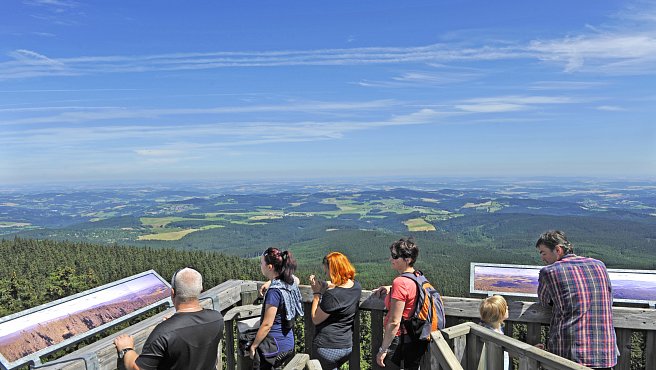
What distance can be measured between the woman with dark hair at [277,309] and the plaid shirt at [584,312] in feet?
6.07

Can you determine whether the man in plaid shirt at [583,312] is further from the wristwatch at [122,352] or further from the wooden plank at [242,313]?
the wristwatch at [122,352]

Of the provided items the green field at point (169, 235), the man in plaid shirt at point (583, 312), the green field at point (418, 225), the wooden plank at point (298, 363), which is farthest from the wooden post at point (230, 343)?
the green field at point (169, 235)

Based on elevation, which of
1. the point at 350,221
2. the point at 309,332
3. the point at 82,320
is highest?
the point at 82,320

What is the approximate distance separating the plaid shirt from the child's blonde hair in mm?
360

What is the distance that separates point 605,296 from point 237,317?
2.64 metres

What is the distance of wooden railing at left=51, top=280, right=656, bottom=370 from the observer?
8.39 feet

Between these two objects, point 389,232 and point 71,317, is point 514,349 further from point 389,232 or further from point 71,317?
point 389,232

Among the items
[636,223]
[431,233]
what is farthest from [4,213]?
[636,223]

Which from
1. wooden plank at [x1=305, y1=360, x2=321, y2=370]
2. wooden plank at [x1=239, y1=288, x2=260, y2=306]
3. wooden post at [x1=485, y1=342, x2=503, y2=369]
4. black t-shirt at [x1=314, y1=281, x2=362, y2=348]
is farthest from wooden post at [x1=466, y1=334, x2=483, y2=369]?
wooden plank at [x1=239, y1=288, x2=260, y2=306]

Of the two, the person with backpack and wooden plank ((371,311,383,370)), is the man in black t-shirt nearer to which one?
the person with backpack

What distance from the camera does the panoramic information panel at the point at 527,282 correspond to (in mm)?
3490

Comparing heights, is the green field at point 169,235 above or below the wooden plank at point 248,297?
below

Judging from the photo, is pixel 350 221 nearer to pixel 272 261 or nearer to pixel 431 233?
pixel 431 233

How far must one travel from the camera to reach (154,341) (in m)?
2.52
